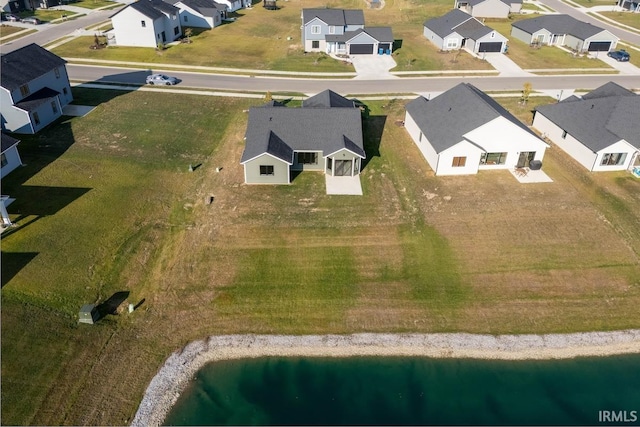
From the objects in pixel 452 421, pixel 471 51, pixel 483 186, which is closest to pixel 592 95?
pixel 483 186

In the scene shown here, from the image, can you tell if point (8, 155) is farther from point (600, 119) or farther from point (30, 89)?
point (600, 119)

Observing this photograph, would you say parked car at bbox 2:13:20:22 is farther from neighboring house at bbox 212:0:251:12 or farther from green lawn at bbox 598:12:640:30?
green lawn at bbox 598:12:640:30

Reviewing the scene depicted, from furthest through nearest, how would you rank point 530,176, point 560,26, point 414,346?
point 560,26
point 530,176
point 414,346

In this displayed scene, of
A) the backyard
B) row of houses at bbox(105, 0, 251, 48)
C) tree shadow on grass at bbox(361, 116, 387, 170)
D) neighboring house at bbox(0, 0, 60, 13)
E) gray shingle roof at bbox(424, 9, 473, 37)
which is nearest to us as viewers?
the backyard

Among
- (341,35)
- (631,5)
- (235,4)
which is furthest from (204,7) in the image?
(631,5)

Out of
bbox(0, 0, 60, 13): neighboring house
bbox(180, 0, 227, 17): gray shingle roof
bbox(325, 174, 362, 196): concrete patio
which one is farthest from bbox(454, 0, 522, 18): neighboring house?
bbox(0, 0, 60, 13): neighboring house

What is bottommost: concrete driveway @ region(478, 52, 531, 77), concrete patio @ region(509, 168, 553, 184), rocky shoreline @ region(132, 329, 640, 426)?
rocky shoreline @ region(132, 329, 640, 426)

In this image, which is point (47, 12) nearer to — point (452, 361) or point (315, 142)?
point (315, 142)
